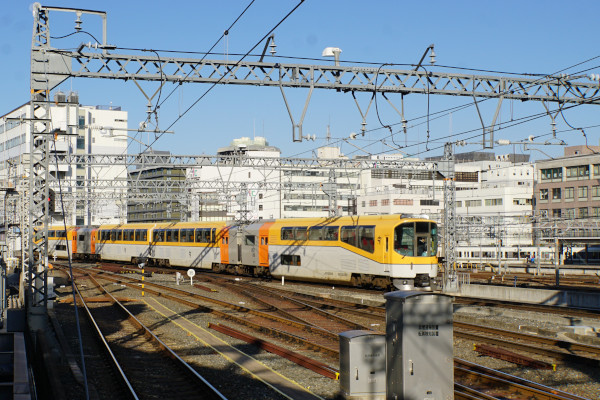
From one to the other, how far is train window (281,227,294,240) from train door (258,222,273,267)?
156 cm

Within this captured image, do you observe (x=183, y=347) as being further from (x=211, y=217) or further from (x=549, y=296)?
(x=211, y=217)

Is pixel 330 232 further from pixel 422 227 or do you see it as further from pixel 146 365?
pixel 146 365

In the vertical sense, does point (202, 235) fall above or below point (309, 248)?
above

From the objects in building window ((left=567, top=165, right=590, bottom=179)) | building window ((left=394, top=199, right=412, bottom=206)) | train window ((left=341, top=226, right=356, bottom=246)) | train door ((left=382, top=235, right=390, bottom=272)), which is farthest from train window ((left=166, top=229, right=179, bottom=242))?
building window ((left=394, top=199, right=412, bottom=206))

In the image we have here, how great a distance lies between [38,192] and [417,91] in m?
11.0

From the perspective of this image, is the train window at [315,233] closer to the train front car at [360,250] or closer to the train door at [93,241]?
the train front car at [360,250]

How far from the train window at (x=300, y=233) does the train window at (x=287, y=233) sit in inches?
11.4

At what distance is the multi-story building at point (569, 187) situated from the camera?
7250 centimetres

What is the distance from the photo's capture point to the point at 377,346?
11141mm

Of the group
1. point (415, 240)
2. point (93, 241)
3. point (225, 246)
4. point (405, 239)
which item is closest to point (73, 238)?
point (93, 241)

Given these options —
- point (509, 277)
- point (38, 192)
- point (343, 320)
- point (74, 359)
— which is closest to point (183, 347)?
point (74, 359)

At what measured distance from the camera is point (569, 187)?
248ft

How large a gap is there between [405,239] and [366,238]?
72.7 inches

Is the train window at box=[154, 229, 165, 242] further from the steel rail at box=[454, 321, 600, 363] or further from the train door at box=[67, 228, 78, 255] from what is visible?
the steel rail at box=[454, 321, 600, 363]
